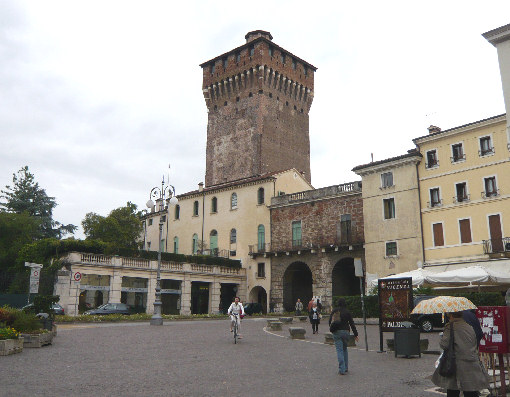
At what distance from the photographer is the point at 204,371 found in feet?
35.2

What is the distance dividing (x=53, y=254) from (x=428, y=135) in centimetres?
2964

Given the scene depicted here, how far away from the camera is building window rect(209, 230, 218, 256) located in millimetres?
51969

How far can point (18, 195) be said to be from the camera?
58031 millimetres

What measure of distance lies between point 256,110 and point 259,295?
21903mm

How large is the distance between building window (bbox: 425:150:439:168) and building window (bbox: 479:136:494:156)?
326cm

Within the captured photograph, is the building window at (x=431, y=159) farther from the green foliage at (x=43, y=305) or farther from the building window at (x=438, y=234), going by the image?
the green foliage at (x=43, y=305)

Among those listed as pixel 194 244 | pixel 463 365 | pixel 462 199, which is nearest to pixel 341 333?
pixel 463 365

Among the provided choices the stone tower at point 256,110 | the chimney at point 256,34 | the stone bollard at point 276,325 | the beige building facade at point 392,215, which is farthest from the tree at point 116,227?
the stone bollard at point 276,325

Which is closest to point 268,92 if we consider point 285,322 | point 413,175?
point 413,175

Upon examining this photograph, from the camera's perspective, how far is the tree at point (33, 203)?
57.4 meters

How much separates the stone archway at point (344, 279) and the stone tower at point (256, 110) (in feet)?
52.8

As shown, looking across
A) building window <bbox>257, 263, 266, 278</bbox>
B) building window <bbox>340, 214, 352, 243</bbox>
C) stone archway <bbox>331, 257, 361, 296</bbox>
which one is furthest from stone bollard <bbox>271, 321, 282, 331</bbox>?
building window <bbox>257, 263, 266, 278</bbox>

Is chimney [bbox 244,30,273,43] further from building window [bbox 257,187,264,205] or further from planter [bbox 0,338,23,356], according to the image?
planter [bbox 0,338,23,356]

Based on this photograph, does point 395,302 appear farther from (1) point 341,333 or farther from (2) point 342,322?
(1) point 341,333
